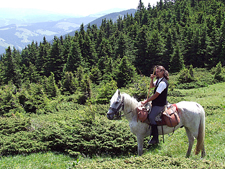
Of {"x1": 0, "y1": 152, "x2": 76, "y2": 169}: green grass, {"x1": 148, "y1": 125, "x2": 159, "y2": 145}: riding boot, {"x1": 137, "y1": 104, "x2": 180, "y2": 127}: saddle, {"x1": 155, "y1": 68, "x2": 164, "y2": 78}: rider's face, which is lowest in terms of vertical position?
{"x1": 0, "y1": 152, "x2": 76, "y2": 169}: green grass

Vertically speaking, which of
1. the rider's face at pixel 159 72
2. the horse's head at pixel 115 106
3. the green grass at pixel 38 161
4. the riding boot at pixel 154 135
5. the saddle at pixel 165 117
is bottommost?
the green grass at pixel 38 161

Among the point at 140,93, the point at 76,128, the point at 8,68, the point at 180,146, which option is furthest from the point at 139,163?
the point at 8,68

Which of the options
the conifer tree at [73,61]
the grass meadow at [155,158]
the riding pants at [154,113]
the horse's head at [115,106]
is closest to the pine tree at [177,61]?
the conifer tree at [73,61]

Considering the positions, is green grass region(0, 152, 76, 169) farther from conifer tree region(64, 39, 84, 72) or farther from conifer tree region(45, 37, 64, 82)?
conifer tree region(45, 37, 64, 82)

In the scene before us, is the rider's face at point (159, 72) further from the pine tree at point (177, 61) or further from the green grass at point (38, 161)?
the pine tree at point (177, 61)

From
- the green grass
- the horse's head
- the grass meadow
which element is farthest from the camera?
the green grass

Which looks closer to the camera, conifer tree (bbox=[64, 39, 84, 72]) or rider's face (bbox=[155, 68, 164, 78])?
rider's face (bbox=[155, 68, 164, 78])

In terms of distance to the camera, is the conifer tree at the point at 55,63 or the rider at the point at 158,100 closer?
the rider at the point at 158,100

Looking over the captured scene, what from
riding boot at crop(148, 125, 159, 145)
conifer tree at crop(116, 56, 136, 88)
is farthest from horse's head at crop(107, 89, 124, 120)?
conifer tree at crop(116, 56, 136, 88)

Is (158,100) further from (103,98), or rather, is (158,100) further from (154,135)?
(103,98)

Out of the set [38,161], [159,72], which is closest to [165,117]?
[159,72]

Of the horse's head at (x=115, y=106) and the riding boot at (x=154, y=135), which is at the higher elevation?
the horse's head at (x=115, y=106)

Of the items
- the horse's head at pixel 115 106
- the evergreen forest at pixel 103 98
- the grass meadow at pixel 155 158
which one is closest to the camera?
the grass meadow at pixel 155 158

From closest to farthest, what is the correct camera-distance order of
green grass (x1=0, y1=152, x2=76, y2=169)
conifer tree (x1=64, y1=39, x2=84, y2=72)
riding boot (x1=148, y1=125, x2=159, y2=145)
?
1. riding boot (x1=148, y1=125, x2=159, y2=145)
2. green grass (x1=0, y1=152, x2=76, y2=169)
3. conifer tree (x1=64, y1=39, x2=84, y2=72)
